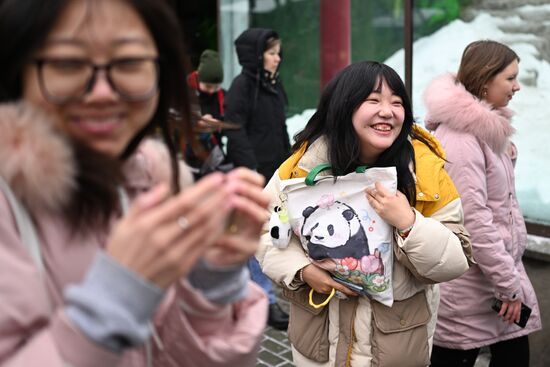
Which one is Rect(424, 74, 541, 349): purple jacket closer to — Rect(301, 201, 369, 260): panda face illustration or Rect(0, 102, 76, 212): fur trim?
Rect(301, 201, 369, 260): panda face illustration

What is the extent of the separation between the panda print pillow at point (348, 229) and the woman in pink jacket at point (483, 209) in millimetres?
847

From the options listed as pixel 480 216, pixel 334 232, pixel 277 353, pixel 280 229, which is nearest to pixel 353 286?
pixel 334 232

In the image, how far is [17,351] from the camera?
1.02m

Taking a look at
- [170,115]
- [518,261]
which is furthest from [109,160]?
[518,261]

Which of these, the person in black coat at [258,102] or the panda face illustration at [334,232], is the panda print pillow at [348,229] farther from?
the person in black coat at [258,102]

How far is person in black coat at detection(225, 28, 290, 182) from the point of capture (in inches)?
208

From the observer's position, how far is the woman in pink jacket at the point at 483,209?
127 inches

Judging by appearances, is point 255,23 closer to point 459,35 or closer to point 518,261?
point 459,35

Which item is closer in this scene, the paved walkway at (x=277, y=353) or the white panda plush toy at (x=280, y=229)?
the white panda plush toy at (x=280, y=229)

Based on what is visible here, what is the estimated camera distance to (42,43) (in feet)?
3.55

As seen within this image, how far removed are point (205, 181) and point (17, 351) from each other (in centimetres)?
38

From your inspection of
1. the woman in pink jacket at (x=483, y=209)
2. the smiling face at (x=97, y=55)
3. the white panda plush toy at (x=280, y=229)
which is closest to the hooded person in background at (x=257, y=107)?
the woman in pink jacket at (x=483, y=209)

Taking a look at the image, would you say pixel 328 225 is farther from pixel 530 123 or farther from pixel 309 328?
pixel 530 123

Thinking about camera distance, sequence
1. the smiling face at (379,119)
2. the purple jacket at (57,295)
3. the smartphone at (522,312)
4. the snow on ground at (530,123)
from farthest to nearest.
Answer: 1. the snow on ground at (530,123)
2. the smartphone at (522,312)
3. the smiling face at (379,119)
4. the purple jacket at (57,295)
